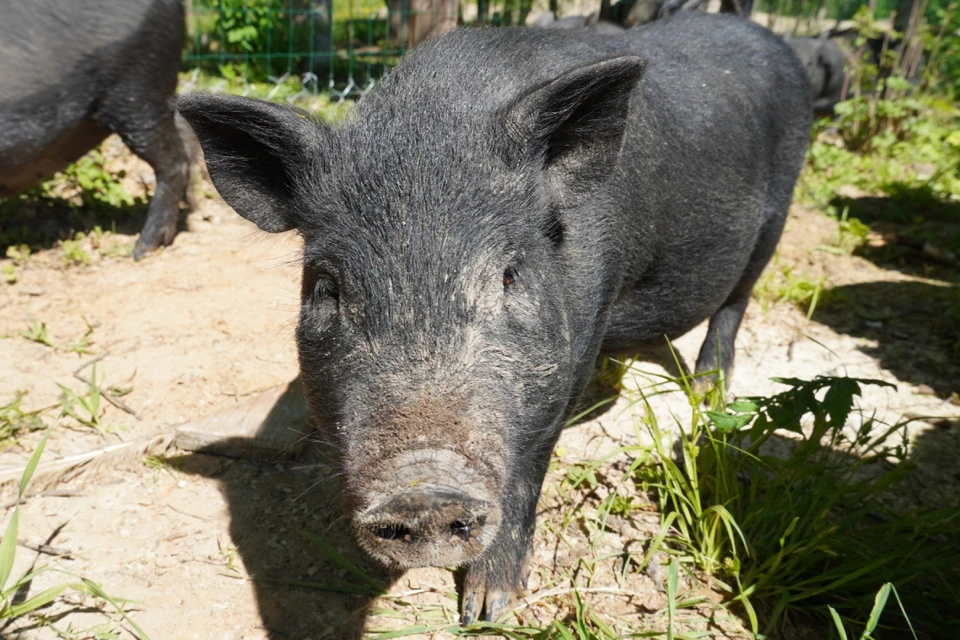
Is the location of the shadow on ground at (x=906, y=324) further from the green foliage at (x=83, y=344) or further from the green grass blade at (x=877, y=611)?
the green foliage at (x=83, y=344)

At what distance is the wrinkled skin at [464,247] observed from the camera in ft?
6.11

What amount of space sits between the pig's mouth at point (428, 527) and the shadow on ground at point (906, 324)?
3.71 meters

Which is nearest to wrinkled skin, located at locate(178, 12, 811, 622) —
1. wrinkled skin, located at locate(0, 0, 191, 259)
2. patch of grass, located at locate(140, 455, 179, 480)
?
patch of grass, located at locate(140, 455, 179, 480)

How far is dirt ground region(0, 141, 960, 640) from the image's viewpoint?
278cm

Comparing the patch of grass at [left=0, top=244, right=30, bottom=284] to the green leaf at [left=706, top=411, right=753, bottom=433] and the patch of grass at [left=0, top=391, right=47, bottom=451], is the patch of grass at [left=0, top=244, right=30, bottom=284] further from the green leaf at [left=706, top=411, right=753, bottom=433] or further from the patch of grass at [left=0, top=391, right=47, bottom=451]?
the green leaf at [left=706, top=411, right=753, bottom=433]

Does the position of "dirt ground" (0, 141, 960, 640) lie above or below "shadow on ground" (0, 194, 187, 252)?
below

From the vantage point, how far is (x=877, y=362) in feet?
15.3

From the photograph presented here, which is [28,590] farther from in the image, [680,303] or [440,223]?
[680,303]

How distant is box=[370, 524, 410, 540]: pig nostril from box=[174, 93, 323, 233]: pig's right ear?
1.08 meters

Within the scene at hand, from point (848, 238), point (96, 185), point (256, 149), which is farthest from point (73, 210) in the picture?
point (848, 238)

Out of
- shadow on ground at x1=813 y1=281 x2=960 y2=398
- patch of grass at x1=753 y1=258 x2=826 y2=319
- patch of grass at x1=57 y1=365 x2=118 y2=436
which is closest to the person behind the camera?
patch of grass at x1=57 y1=365 x2=118 y2=436

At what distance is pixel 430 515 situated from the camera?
1740 millimetres

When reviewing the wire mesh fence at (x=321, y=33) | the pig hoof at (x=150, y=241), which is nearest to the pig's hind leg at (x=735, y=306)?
the pig hoof at (x=150, y=241)

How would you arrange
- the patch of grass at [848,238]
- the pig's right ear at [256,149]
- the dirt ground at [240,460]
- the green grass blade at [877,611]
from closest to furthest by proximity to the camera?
the green grass blade at [877,611] → the pig's right ear at [256,149] → the dirt ground at [240,460] → the patch of grass at [848,238]
